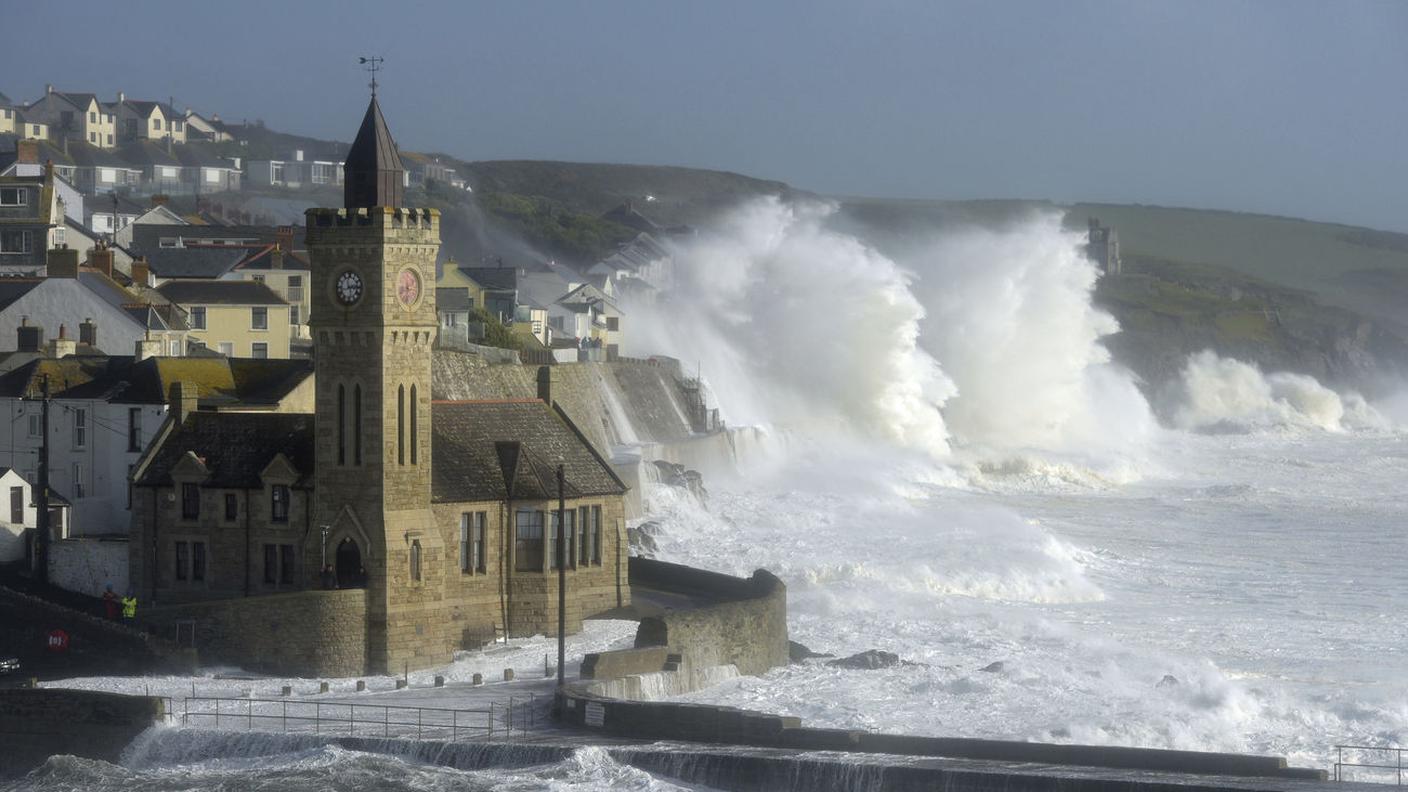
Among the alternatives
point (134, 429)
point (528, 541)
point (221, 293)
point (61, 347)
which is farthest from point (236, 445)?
point (221, 293)

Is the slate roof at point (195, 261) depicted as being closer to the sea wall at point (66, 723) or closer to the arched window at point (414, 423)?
the arched window at point (414, 423)

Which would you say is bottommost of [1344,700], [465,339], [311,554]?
[1344,700]

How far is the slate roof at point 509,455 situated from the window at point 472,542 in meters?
0.33

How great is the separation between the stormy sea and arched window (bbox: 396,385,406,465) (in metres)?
5.65

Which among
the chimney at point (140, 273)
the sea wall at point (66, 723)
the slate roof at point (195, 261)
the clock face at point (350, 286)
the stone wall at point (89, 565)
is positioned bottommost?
the sea wall at point (66, 723)

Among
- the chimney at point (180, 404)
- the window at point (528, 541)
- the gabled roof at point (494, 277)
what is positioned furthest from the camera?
the gabled roof at point (494, 277)

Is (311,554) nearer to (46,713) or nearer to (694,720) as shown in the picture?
(46,713)

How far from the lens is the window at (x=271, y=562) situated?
116ft

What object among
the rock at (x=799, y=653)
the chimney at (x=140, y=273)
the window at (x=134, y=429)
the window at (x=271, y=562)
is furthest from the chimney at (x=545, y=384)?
the chimney at (x=140, y=273)

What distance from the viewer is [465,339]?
213 feet

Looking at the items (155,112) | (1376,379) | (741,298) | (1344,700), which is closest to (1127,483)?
(741,298)

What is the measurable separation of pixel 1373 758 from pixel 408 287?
14.8 metres

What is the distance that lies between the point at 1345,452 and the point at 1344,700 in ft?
251

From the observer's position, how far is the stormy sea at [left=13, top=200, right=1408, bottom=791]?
3366 cm
